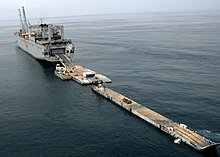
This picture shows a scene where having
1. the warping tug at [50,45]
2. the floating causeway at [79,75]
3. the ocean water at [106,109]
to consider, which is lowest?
the ocean water at [106,109]

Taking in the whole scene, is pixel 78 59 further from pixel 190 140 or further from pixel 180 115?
pixel 190 140

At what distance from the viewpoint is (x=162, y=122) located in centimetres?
8144

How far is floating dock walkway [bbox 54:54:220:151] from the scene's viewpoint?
71000 millimetres

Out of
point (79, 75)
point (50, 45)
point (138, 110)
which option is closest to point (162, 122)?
point (138, 110)

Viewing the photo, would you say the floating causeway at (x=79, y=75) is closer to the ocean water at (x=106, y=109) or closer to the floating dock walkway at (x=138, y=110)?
the floating dock walkway at (x=138, y=110)

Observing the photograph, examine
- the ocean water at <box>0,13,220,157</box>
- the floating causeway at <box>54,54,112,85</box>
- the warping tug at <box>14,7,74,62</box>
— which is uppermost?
the warping tug at <box>14,7,74,62</box>

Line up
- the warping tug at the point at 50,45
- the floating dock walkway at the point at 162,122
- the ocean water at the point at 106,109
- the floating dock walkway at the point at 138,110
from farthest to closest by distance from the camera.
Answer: the warping tug at the point at 50,45
the floating dock walkway at the point at 138,110
the ocean water at the point at 106,109
the floating dock walkway at the point at 162,122

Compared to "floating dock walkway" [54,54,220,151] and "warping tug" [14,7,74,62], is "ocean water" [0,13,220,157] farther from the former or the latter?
"warping tug" [14,7,74,62]

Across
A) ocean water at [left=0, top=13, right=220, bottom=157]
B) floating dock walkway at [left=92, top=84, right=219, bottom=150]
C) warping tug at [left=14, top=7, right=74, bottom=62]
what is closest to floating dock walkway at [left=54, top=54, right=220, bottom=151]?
floating dock walkway at [left=92, top=84, right=219, bottom=150]

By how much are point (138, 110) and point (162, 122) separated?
39.4 feet

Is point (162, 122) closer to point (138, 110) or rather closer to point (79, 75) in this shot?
point (138, 110)

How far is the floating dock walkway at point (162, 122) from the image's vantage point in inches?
2744

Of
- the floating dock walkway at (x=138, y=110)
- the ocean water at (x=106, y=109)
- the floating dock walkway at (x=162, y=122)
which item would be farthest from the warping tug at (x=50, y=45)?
the floating dock walkway at (x=162, y=122)

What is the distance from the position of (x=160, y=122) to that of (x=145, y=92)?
31015 millimetres
